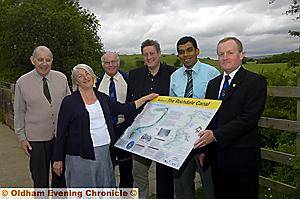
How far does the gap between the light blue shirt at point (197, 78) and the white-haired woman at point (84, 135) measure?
2.65ft

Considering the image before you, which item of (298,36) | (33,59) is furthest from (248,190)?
(298,36)

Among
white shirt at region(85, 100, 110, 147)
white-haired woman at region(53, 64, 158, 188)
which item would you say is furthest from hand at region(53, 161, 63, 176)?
white shirt at region(85, 100, 110, 147)

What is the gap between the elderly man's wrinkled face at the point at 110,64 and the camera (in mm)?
5477

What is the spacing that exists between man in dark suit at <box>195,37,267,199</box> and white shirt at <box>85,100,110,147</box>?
3.73 ft

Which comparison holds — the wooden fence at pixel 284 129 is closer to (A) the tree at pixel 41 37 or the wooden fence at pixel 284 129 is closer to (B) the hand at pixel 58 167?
(B) the hand at pixel 58 167

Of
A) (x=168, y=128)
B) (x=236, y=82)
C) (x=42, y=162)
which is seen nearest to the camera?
(x=236, y=82)

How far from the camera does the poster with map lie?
396 centimetres

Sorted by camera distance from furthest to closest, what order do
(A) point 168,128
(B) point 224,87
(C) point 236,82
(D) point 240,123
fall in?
(A) point 168,128 → (B) point 224,87 → (C) point 236,82 → (D) point 240,123

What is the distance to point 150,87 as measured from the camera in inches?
195

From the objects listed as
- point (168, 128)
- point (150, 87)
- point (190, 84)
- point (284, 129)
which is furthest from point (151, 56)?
point (284, 129)

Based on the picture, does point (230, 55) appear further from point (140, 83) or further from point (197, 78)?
point (140, 83)

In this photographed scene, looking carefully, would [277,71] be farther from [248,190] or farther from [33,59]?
[33,59]

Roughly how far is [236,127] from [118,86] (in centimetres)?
216

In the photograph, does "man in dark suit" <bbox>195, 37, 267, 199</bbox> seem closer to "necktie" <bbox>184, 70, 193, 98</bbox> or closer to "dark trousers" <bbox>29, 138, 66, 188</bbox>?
"necktie" <bbox>184, 70, 193, 98</bbox>
